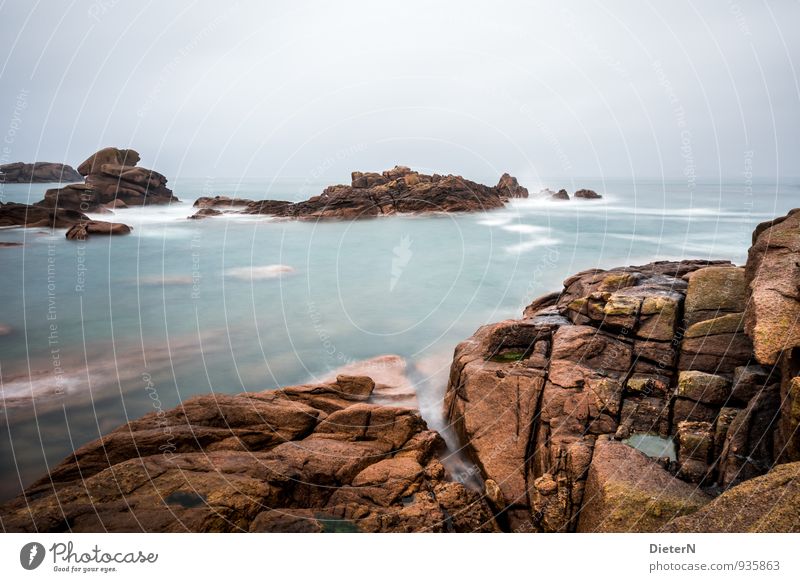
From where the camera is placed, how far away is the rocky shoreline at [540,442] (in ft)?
14.8

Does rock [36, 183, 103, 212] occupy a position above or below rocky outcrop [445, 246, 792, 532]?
above

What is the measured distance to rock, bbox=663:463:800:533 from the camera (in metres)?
3.61

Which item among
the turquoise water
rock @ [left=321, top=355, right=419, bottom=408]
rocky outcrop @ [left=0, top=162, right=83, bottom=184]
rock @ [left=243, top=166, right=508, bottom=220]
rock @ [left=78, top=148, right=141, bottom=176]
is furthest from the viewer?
rocky outcrop @ [left=0, top=162, right=83, bottom=184]

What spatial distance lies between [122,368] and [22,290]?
596cm

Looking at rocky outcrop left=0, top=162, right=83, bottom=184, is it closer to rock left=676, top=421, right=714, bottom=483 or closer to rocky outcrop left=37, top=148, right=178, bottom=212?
rocky outcrop left=37, top=148, right=178, bottom=212

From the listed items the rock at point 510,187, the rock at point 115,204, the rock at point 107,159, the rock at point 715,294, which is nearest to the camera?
the rock at point 715,294

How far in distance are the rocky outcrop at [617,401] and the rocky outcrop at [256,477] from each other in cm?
90

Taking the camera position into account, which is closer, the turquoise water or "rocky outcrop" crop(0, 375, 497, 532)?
"rocky outcrop" crop(0, 375, 497, 532)

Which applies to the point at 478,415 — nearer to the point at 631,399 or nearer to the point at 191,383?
the point at 631,399

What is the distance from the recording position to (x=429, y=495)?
5.60m

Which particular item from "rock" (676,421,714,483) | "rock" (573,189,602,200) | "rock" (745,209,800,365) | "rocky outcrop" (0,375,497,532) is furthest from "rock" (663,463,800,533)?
"rock" (573,189,602,200)

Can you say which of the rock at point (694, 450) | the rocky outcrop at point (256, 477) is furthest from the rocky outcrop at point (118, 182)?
the rock at point (694, 450)

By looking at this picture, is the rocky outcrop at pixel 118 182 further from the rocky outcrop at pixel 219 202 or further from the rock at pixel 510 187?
the rock at pixel 510 187

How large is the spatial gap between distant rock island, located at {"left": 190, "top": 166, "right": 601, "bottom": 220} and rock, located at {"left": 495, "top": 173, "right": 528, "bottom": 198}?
10.3 ft
